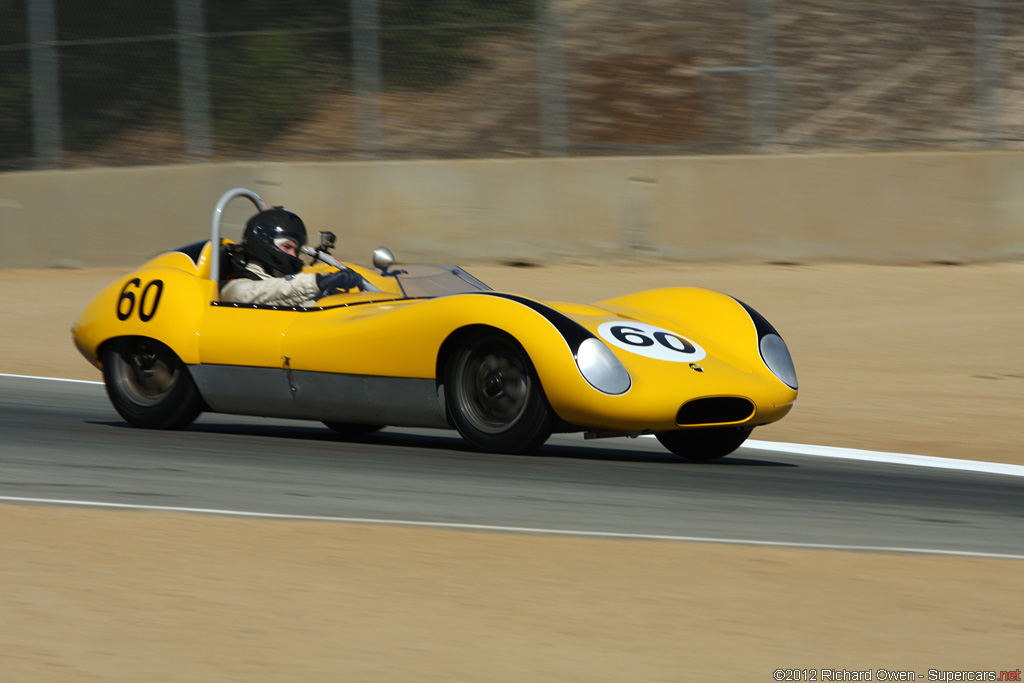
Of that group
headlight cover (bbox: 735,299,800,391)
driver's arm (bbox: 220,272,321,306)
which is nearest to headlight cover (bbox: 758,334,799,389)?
headlight cover (bbox: 735,299,800,391)

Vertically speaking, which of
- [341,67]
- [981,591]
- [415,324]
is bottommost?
[981,591]

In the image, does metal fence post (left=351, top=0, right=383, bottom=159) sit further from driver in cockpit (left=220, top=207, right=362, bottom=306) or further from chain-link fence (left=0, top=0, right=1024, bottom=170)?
driver in cockpit (left=220, top=207, right=362, bottom=306)

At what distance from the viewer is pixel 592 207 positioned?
13.9m

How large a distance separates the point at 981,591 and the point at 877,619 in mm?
540

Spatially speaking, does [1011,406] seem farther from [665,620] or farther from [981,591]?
[665,620]

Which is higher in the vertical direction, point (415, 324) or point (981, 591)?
point (415, 324)

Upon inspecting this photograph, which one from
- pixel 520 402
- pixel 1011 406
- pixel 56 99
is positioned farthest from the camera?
pixel 56 99

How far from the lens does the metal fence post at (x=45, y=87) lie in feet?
52.2

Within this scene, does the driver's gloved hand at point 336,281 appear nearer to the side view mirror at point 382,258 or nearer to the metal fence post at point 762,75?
the side view mirror at point 382,258

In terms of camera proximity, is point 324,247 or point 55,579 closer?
point 55,579

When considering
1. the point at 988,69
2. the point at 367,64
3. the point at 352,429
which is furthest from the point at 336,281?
the point at 988,69

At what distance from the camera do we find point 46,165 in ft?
52.4

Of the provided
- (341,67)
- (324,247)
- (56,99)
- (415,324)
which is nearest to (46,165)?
(56,99)

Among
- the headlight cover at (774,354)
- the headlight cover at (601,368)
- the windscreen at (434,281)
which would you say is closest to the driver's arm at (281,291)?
the windscreen at (434,281)
